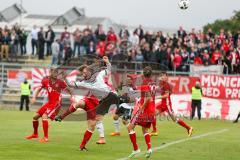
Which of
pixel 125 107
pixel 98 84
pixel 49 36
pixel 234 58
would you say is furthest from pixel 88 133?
pixel 49 36

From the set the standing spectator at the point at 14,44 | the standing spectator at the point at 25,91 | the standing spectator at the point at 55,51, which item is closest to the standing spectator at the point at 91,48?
the standing spectator at the point at 55,51

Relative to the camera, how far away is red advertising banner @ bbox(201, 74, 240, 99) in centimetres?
3559

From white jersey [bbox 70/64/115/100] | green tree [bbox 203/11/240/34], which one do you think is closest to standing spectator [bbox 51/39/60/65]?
Result: white jersey [bbox 70/64/115/100]

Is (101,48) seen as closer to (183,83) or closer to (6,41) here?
(183,83)

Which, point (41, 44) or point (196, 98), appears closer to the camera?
point (196, 98)

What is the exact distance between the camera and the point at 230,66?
37.1m

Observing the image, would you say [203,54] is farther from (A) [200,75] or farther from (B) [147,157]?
(B) [147,157]

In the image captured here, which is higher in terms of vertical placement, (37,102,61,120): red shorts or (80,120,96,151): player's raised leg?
(37,102,61,120): red shorts

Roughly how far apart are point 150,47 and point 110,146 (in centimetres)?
2168

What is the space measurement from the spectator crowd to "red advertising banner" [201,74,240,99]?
1.29 m

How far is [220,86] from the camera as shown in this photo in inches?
1420

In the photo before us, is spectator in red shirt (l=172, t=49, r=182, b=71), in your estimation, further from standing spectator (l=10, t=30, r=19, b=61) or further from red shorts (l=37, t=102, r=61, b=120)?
red shorts (l=37, t=102, r=61, b=120)

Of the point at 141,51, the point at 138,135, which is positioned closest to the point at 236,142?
the point at 138,135

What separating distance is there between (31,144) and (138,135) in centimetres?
527
